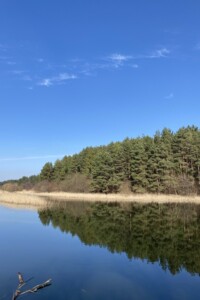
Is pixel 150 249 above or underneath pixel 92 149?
underneath

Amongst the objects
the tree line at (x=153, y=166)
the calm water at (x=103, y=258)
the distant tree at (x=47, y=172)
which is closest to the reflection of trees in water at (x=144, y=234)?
the calm water at (x=103, y=258)

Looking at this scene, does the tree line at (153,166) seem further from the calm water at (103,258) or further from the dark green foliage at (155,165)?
the calm water at (103,258)

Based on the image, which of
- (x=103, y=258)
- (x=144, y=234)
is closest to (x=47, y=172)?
(x=144, y=234)

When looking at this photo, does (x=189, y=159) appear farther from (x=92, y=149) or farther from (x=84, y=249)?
(x=84, y=249)

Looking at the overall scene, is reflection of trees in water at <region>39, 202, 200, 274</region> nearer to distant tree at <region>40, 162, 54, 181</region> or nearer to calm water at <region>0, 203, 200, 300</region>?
calm water at <region>0, 203, 200, 300</region>

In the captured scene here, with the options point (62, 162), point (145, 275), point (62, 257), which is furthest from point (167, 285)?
point (62, 162)

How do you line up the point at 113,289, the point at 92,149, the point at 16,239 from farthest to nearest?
the point at 92,149, the point at 16,239, the point at 113,289

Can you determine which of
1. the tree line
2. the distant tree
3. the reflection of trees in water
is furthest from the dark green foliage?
the distant tree

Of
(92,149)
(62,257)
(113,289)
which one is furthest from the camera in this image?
(92,149)

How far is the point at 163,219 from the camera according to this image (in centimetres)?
2912

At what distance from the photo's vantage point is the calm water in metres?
10.8

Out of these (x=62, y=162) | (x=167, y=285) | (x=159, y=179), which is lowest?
→ (x=167, y=285)

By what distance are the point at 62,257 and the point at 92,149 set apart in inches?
2709

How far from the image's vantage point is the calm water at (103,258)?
10.8 m
